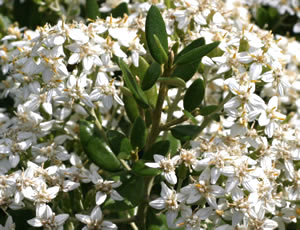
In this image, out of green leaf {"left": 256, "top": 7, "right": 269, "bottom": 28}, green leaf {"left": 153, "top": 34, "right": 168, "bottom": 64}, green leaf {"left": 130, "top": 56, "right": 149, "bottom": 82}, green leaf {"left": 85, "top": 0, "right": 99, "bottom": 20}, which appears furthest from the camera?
green leaf {"left": 256, "top": 7, "right": 269, "bottom": 28}

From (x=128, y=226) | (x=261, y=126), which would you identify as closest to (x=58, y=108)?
(x=128, y=226)

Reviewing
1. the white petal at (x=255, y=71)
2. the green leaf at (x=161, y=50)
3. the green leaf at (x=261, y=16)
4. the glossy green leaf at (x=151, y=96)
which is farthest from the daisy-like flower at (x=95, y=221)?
the green leaf at (x=261, y=16)

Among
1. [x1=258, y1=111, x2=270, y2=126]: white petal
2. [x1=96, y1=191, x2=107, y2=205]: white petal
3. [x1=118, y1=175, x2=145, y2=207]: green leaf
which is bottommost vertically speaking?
[x1=96, y1=191, x2=107, y2=205]: white petal

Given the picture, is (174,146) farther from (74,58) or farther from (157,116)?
(74,58)

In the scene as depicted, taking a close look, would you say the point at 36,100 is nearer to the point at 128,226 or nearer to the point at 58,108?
the point at 58,108

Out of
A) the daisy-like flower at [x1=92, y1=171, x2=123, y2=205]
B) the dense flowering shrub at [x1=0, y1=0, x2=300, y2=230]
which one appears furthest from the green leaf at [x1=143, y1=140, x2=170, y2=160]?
the daisy-like flower at [x1=92, y1=171, x2=123, y2=205]

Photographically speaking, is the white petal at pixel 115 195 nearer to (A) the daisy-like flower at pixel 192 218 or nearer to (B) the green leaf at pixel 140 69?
(A) the daisy-like flower at pixel 192 218

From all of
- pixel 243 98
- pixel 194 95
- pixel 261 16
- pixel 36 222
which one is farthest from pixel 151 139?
pixel 261 16

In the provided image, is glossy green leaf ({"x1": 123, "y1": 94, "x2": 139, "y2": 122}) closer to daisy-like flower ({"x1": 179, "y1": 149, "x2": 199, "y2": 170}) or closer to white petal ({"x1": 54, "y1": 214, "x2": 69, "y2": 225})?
daisy-like flower ({"x1": 179, "y1": 149, "x2": 199, "y2": 170})
